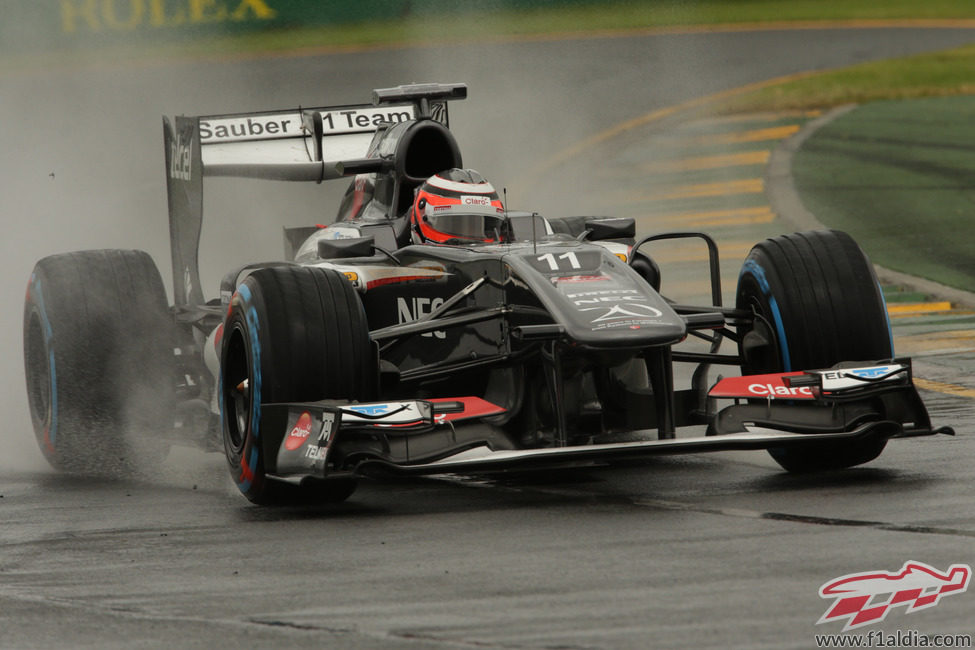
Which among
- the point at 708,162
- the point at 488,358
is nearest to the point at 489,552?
the point at 488,358

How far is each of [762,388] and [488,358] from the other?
1.37m

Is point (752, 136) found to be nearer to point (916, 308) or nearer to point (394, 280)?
point (916, 308)

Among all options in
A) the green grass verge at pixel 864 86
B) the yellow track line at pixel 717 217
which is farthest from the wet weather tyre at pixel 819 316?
the green grass verge at pixel 864 86

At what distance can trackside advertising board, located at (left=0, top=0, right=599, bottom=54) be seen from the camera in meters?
24.2

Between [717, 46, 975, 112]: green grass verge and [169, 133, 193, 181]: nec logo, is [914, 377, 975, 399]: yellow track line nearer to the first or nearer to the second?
[169, 133, 193, 181]: nec logo

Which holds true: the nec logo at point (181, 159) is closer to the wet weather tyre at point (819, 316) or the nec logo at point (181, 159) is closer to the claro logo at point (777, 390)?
the wet weather tyre at point (819, 316)

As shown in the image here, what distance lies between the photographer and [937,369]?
1220 cm

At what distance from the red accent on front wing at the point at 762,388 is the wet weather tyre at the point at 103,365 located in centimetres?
390

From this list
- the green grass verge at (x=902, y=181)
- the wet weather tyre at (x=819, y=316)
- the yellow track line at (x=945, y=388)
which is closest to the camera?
the wet weather tyre at (x=819, y=316)

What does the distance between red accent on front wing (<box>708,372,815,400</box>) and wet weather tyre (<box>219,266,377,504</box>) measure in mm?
1720

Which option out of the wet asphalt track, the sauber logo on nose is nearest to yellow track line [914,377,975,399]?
the wet asphalt track

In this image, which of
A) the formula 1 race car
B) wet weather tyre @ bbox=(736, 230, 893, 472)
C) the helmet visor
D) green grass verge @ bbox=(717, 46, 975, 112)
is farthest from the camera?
green grass verge @ bbox=(717, 46, 975, 112)

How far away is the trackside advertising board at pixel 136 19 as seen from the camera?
24.2 meters

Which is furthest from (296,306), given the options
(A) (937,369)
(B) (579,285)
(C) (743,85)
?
(C) (743,85)
